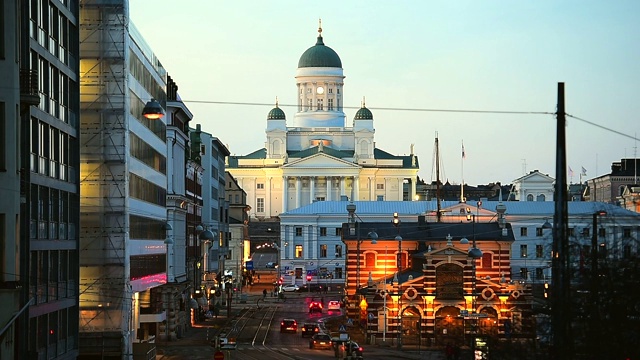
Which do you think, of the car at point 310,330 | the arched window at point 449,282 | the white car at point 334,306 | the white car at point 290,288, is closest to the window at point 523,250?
the white car at point 290,288

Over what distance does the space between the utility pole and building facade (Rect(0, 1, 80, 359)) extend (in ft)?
40.9

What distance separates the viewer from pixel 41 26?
4534cm

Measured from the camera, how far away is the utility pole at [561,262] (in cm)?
3238

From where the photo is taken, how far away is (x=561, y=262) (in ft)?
106

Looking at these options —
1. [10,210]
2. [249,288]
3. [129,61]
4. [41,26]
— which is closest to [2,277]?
[10,210]

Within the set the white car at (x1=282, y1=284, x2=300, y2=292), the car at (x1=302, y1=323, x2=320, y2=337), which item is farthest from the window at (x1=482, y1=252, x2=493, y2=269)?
the white car at (x1=282, y1=284, x2=300, y2=292)

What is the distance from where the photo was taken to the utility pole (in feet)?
106

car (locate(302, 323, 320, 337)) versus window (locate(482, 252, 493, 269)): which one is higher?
window (locate(482, 252, 493, 269))

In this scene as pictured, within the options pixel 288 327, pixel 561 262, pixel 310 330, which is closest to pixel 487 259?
pixel 288 327

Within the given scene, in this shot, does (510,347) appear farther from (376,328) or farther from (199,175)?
(199,175)

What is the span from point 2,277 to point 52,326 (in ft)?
43.4

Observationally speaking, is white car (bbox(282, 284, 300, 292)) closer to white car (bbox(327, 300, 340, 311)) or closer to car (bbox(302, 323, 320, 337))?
white car (bbox(327, 300, 340, 311))

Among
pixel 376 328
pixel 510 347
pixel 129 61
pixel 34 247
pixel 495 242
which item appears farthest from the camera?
pixel 495 242

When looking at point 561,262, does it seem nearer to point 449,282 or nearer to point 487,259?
point 449,282
